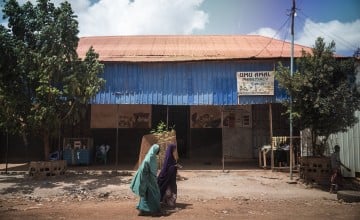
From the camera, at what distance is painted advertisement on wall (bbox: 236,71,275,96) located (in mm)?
13961

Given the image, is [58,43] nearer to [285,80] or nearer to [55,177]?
[55,177]

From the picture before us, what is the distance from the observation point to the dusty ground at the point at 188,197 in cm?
781

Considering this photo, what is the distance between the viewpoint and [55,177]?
474 inches

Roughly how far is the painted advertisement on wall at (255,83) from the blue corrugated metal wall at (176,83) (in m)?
0.19

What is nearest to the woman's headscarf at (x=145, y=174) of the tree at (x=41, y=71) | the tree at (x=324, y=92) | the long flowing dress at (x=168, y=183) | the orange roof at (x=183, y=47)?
the long flowing dress at (x=168, y=183)

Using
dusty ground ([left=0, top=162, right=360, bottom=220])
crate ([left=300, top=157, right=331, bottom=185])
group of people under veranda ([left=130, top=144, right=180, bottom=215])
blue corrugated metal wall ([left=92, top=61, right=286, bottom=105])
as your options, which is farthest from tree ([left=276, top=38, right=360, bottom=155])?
group of people under veranda ([left=130, top=144, right=180, bottom=215])

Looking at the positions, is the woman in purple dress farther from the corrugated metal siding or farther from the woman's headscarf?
the corrugated metal siding

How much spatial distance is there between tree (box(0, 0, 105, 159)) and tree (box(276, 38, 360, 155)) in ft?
21.9

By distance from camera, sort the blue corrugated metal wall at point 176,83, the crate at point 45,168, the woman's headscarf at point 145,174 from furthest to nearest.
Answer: the blue corrugated metal wall at point 176,83 → the crate at point 45,168 → the woman's headscarf at point 145,174

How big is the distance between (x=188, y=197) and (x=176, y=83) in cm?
580

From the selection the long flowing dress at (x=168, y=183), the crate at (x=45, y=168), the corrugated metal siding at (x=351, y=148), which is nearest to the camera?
the long flowing dress at (x=168, y=183)

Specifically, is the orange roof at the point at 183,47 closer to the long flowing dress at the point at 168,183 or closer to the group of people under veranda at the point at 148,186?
the long flowing dress at the point at 168,183

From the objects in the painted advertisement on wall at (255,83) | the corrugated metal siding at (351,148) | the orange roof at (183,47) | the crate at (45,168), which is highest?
the orange roof at (183,47)

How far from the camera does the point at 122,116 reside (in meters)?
16.9
